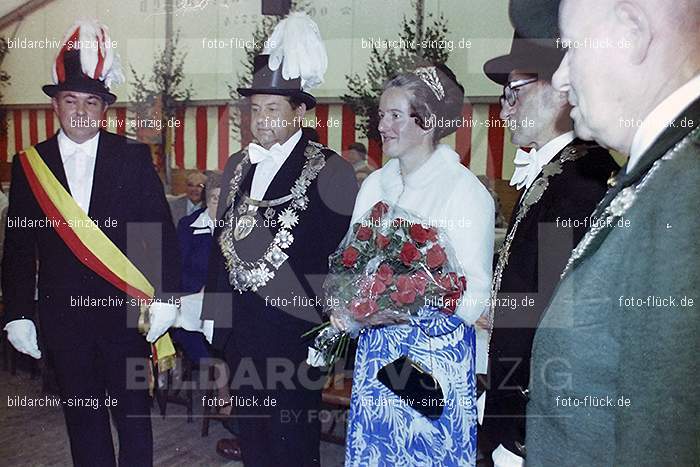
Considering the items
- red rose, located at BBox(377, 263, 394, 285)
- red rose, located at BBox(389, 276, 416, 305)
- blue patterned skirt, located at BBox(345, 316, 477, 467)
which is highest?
red rose, located at BBox(377, 263, 394, 285)

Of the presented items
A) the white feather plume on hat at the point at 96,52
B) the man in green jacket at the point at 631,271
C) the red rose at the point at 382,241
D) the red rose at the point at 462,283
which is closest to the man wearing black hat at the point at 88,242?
the white feather plume on hat at the point at 96,52

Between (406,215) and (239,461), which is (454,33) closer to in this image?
(406,215)

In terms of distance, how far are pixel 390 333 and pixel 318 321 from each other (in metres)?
0.29

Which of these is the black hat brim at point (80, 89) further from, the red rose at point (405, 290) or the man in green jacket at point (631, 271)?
the man in green jacket at point (631, 271)

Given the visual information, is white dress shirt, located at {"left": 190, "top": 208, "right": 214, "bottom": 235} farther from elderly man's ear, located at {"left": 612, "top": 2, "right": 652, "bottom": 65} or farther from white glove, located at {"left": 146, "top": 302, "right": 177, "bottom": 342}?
elderly man's ear, located at {"left": 612, "top": 2, "right": 652, "bottom": 65}

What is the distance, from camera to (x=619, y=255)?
2.49ft

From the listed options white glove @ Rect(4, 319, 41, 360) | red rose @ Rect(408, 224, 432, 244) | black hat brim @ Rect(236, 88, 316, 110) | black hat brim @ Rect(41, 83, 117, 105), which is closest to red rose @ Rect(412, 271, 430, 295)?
red rose @ Rect(408, 224, 432, 244)

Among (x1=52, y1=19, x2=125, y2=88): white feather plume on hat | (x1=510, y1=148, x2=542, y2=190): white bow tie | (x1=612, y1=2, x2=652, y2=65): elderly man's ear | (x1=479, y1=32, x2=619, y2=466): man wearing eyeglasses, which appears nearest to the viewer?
(x1=612, y1=2, x2=652, y2=65): elderly man's ear

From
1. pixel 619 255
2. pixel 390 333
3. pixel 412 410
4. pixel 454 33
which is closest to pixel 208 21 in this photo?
pixel 454 33

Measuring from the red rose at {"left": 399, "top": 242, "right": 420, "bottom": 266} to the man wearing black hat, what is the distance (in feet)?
2.80

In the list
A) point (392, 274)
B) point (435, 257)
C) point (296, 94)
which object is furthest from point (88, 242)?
point (435, 257)

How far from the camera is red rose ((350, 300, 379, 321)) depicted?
1.75 metres

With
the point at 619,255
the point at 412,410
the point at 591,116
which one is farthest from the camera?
the point at 412,410

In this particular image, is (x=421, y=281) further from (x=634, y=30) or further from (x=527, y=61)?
(x=634, y=30)
